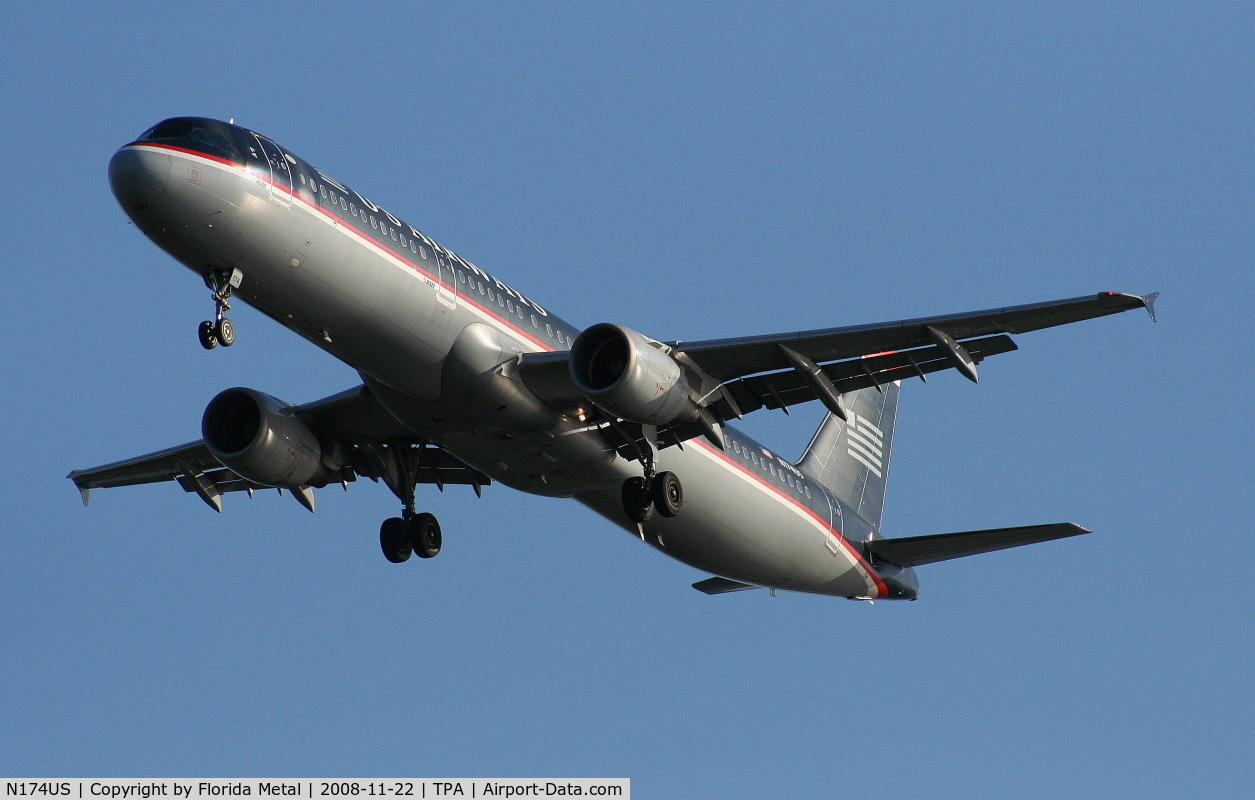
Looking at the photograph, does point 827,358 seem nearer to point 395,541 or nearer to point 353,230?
point 353,230

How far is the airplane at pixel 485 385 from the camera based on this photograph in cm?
2478

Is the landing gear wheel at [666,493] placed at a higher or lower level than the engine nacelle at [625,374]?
lower

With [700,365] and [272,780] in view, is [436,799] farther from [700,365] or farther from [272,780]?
[700,365]

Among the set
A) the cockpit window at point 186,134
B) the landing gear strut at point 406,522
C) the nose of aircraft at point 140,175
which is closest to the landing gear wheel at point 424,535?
the landing gear strut at point 406,522

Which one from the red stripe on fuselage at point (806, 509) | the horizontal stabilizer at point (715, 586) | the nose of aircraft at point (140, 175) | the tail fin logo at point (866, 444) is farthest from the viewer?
the tail fin logo at point (866, 444)

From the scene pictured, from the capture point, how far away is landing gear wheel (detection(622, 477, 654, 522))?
29.8 meters

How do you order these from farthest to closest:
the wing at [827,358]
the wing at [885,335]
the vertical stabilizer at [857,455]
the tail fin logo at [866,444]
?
the tail fin logo at [866,444], the vertical stabilizer at [857,455], the wing at [827,358], the wing at [885,335]

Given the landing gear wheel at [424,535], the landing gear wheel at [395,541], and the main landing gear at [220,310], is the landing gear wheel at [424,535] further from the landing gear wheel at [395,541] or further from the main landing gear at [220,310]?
the main landing gear at [220,310]

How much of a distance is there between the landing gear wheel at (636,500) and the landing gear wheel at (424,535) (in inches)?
215

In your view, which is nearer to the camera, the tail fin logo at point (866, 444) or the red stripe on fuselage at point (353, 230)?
the red stripe on fuselage at point (353, 230)

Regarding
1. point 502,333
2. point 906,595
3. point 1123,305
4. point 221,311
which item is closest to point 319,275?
point 221,311

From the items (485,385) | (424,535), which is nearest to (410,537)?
(424,535)

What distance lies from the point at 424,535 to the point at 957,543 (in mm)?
12820

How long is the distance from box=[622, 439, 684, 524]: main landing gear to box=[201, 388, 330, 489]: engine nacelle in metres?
7.41
